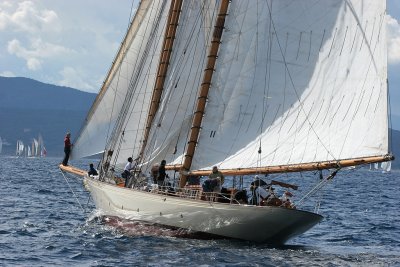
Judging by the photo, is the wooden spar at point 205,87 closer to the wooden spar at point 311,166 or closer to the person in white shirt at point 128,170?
the wooden spar at point 311,166

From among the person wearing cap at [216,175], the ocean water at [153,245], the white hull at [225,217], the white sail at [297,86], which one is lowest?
the ocean water at [153,245]

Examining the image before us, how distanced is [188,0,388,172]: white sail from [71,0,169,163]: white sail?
7582 mm

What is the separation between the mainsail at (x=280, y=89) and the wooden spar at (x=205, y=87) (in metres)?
0.19

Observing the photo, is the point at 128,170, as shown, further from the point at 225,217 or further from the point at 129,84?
the point at 225,217

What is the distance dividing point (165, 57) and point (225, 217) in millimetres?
12008

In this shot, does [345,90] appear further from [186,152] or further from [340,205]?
[340,205]

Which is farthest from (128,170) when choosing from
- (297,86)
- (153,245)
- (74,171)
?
(297,86)

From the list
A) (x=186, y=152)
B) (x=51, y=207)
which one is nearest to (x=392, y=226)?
(x=186, y=152)

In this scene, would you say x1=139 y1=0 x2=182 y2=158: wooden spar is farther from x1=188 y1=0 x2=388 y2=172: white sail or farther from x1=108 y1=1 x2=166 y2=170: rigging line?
x1=188 y1=0 x2=388 y2=172: white sail

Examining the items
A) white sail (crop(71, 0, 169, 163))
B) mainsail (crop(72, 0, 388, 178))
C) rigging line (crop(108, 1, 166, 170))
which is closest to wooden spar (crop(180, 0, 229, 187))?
mainsail (crop(72, 0, 388, 178))

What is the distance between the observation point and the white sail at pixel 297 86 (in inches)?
1133

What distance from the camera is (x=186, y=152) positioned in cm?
3500

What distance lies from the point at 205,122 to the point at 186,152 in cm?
183

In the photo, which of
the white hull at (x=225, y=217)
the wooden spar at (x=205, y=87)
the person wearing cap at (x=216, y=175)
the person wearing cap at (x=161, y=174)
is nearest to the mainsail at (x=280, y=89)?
the wooden spar at (x=205, y=87)
